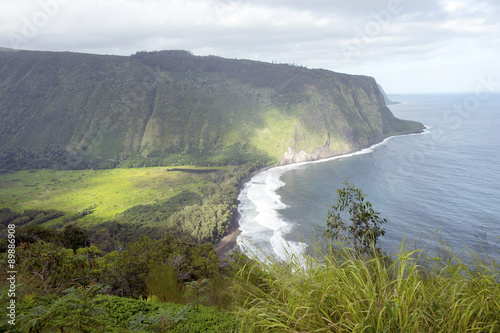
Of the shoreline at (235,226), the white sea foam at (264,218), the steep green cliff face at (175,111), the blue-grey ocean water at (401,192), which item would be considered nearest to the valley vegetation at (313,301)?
the shoreline at (235,226)

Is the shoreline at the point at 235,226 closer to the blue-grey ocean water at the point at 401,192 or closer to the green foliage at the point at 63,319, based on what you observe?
the blue-grey ocean water at the point at 401,192

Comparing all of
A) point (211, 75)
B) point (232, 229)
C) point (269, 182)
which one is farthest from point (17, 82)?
point (232, 229)

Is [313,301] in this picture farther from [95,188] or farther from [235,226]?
[95,188]

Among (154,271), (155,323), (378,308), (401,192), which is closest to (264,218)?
(401,192)

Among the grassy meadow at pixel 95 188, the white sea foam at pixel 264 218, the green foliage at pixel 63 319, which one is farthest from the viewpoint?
the grassy meadow at pixel 95 188

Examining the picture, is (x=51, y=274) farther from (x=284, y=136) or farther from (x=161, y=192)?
(x=284, y=136)

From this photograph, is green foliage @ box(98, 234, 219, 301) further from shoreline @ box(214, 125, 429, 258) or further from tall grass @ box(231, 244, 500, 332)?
tall grass @ box(231, 244, 500, 332)

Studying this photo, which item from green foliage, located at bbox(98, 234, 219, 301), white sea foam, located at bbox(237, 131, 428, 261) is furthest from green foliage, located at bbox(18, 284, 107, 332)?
white sea foam, located at bbox(237, 131, 428, 261)
